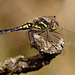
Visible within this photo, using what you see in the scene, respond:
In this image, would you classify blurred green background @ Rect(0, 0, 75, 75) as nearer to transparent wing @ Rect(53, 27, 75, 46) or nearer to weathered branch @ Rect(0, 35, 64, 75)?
transparent wing @ Rect(53, 27, 75, 46)

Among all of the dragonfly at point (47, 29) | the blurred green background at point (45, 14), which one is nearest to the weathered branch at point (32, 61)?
the dragonfly at point (47, 29)

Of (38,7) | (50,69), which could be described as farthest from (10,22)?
(50,69)

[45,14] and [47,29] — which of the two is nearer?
[47,29]

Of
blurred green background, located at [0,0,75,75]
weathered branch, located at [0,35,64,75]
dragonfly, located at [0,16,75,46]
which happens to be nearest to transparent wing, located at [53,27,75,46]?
dragonfly, located at [0,16,75,46]

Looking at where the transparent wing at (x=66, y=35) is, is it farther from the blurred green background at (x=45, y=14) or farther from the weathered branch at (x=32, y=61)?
the blurred green background at (x=45, y=14)

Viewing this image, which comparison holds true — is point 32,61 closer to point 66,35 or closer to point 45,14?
point 66,35

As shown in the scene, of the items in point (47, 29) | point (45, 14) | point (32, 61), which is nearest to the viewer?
point (32, 61)

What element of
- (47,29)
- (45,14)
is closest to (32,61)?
(47,29)

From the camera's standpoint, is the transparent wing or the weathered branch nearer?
the weathered branch
